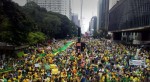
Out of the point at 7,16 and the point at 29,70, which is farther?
the point at 7,16

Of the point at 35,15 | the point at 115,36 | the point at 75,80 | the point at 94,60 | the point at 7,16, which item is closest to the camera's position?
the point at 75,80

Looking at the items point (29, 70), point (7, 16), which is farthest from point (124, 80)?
point (7, 16)

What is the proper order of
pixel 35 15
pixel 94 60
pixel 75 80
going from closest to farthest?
pixel 75 80, pixel 94 60, pixel 35 15

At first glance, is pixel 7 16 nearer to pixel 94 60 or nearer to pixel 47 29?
pixel 94 60

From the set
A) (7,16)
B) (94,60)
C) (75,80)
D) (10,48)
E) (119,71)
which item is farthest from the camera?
(10,48)

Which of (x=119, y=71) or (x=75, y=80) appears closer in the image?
(x=75, y=80)

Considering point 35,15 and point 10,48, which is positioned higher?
point 35,15

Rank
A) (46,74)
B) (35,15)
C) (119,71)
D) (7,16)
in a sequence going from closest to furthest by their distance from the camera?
(46,74) → (119,71) → (7,16) → (35,15)

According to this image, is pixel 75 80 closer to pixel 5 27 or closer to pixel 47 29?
pixel 5 27

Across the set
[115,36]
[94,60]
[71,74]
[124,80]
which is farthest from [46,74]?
[115,36]
